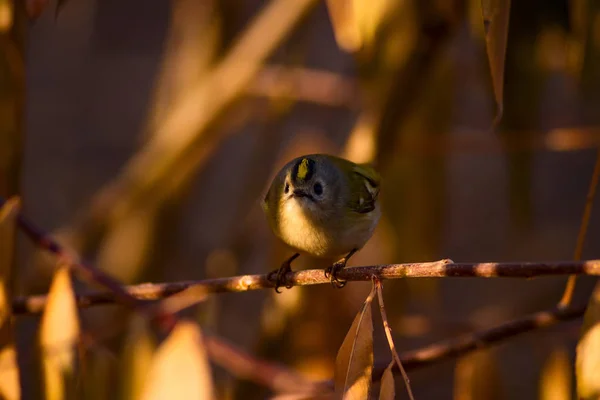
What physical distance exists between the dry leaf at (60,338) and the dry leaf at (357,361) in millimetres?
519

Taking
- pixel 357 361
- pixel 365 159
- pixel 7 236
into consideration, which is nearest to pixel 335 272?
pixel 357 361

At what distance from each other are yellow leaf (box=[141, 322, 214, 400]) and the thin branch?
38cm

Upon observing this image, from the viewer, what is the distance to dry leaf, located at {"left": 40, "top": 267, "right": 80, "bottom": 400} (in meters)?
1.34

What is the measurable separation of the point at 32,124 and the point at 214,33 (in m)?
2.26

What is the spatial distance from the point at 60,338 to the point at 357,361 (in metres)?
0.60

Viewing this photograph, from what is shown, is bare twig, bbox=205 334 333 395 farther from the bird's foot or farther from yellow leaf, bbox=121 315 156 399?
the bird's foot

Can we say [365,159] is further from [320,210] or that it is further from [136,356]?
[136,356]

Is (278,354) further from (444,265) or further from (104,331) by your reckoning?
(444,265)

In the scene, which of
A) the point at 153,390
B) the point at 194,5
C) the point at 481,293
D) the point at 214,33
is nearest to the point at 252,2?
the point at 194,5

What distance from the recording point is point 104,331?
207cm

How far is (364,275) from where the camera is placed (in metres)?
1.16

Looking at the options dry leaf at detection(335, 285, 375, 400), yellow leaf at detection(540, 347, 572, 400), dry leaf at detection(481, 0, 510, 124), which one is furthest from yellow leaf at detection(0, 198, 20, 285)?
yellow leaf at detection(540, 347, 572, 400)

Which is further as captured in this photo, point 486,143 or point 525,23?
point 486,143

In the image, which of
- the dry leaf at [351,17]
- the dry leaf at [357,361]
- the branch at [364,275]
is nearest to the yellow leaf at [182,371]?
the branch at [364,275]
